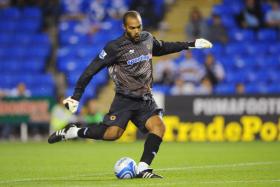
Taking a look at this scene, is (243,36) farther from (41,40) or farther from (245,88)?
(41,40)

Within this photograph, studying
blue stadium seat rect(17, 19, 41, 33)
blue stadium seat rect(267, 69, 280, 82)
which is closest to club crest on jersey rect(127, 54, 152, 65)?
blue stadium seat rect(267, 69, 280, 82)

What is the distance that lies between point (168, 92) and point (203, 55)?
6.35ft

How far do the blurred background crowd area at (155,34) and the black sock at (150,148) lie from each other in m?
10.7

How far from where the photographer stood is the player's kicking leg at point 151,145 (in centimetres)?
959

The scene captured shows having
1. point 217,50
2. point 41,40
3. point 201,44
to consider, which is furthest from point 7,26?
point 201,44

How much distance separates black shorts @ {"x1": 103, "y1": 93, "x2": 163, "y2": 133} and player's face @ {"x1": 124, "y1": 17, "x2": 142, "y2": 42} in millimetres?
831

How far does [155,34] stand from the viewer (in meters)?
24.8

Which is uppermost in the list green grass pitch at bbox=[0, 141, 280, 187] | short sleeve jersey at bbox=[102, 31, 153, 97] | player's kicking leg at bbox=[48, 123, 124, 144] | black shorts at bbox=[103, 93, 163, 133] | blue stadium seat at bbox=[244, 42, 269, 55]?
blue stadium seat at bbox=[244, 42, 269, 55]

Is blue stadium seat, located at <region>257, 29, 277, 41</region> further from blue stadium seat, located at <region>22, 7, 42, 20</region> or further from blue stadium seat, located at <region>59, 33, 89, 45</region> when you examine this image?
blue stadium seat, located at <region>22, 7, 42, 20</region>

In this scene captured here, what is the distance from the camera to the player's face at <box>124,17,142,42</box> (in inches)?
379

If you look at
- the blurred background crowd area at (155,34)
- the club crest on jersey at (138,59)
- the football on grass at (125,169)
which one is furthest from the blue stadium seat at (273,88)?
the football on grass at (125,169)

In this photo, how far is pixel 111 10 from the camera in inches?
1001

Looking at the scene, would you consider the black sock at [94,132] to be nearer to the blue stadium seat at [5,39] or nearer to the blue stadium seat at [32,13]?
the blue stadium seat at [5,39]

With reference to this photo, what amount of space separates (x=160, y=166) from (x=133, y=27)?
287cm
